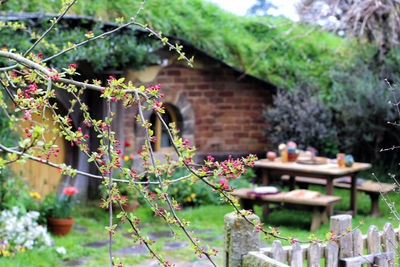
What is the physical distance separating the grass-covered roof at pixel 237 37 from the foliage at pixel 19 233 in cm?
346

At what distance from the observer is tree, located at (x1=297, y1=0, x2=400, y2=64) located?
965 centimetres

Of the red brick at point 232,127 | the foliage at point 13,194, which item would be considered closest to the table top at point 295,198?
the foliage at point 13,194

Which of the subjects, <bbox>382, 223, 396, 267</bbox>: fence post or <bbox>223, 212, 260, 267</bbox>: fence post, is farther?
<bbox>382, 223, 396, 267</bbox>: fence post

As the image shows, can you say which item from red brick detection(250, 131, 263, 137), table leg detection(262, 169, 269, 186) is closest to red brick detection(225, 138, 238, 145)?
red brick detection(250, 131, 263, 137)

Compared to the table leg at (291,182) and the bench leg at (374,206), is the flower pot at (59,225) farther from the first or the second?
the bench leg at (374,206)

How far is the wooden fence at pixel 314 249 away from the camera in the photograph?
291 cm

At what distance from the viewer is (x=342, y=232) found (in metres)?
3.32

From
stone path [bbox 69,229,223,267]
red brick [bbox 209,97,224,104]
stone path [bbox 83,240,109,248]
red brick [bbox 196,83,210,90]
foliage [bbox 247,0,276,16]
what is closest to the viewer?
stone path [bbox 69,229,223,267]

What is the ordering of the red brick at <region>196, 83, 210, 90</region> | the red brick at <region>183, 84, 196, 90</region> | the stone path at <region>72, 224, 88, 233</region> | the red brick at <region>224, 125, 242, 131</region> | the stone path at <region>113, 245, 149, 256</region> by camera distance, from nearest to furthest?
the stone path at <region>113, 245, 149, 256</region>
the stone path at <region>72, 224, 88, 233</region>
the red brick at <region>183, 84, 196, 90</region>
the red brick at <region>196, 83, 210, 90</region>
the red brick at <region>224, 125, 242, 131</region>

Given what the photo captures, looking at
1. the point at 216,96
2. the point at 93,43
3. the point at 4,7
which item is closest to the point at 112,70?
the point at 93,43

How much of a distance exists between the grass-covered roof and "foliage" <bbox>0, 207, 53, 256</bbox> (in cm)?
346

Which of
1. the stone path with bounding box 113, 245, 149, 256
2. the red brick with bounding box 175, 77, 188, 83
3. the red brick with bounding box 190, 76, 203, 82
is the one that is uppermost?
the red brick with bounding box 190, 76, 203, 82


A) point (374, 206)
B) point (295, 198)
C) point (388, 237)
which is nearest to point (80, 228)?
point (295, 198)

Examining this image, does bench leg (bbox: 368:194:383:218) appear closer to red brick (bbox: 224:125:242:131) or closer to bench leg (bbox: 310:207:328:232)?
bench leg (bbox: 310:207:328:232)
